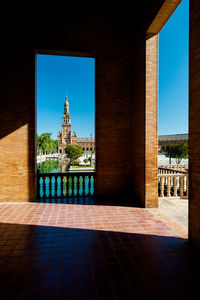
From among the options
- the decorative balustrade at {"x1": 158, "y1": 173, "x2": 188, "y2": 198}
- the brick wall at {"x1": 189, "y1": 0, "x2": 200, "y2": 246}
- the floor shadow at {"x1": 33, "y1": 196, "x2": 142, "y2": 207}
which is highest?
the brick wall at {"x1": 189, "y1": 0, "x2": 200, "y2": 246}

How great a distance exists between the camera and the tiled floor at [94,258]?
2.38 metres

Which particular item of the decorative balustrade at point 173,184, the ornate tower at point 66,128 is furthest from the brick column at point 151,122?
the ornate tower at point 66,128

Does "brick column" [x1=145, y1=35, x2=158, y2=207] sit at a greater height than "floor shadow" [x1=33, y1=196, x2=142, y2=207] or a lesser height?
greater

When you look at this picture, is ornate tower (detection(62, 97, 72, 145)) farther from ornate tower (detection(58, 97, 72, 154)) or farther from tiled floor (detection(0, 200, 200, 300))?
tiled floor (detection(0, 200, 200, 300))

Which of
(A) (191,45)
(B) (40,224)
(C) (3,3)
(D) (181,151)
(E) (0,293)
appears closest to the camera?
(E) (0,293)

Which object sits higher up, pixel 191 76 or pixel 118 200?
pixel 191 76

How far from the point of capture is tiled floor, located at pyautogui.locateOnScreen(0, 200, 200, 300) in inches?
93.8

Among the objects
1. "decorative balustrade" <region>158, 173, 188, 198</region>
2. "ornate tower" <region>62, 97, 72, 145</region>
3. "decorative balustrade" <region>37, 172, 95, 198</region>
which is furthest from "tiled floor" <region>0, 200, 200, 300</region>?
"ornate tower" <region>62, 97, 72, 145</region>

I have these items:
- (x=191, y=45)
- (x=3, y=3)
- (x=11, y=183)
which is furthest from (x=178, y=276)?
(x=3, y=3)

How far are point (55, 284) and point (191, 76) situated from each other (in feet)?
13.3

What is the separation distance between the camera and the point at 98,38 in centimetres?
648

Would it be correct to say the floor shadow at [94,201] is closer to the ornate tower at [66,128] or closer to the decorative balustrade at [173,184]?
the decorative balustrade at [173,184]

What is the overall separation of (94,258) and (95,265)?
0.61 ft

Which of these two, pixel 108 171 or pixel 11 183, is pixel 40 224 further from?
pixel 108 171
